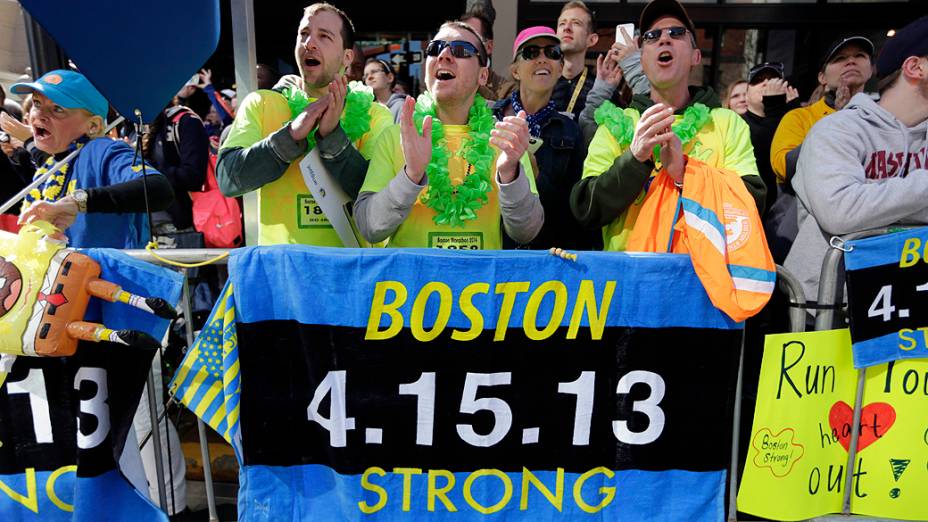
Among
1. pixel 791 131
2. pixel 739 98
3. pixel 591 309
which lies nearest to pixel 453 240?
pixel 591 309

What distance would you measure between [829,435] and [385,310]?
1.65m

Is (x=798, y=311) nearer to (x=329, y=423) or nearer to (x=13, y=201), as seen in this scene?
(x=329, y=423)

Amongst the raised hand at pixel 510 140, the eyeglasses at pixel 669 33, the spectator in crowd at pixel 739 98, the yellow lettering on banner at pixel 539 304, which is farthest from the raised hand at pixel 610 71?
the spectator in crowd at pixel 739 98

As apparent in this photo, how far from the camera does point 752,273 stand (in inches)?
82.0

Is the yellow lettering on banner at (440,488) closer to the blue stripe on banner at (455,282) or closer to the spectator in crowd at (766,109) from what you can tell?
the blue stripe on banner at (455,282)

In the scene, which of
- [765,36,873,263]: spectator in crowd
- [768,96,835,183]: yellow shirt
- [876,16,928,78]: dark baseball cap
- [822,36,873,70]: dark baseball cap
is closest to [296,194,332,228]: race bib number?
[765,36,873,263]: spectator in crowd

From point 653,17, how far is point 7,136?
4336 millimetres

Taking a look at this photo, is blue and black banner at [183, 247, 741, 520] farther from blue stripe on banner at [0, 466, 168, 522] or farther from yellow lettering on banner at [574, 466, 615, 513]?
blue stripe on banner at [0, 466, 168, 522]

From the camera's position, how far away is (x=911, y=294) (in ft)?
7.52

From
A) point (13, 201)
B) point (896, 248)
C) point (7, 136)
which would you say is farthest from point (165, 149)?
point (896, 248)

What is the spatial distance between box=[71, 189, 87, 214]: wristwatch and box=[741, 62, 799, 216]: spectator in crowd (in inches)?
147

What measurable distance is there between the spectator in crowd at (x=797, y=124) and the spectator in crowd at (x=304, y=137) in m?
1.99

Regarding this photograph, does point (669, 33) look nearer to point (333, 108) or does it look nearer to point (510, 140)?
point (510, 140)

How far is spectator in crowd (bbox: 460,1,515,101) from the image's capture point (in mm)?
3732
